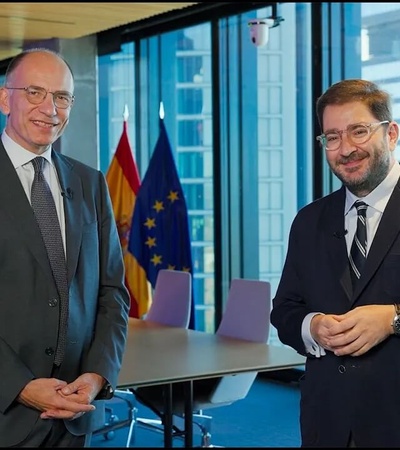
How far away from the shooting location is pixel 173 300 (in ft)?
21.8

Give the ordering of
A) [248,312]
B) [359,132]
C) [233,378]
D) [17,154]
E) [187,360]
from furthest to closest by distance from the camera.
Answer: [248,312] → [233,378] → [187,360] → [17,154] → [359,132]

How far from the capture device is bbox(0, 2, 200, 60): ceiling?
7992 mm

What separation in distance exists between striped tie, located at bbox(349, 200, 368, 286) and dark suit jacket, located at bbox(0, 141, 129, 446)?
774mm

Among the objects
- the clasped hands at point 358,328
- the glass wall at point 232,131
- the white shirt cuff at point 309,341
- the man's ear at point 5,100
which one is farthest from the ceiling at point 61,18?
the clasped hands at point 358,328

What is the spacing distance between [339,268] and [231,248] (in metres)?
6.43

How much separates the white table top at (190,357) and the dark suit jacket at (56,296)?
4.69 ft

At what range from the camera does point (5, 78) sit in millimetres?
2932

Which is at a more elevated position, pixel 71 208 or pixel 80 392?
pixel 71 208

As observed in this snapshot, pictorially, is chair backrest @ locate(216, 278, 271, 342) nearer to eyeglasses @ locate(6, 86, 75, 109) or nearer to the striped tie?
the striped tie

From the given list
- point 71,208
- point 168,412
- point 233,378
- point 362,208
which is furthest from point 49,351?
point 233,378

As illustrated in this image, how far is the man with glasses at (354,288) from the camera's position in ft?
8.55

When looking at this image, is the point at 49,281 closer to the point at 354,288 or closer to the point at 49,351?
the point at 49,351

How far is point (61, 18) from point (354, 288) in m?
6.74

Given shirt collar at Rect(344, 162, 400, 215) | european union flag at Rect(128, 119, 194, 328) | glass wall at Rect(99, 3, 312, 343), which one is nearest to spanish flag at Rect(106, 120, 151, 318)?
european union flag at Rect(128, 119, 194, 328)
